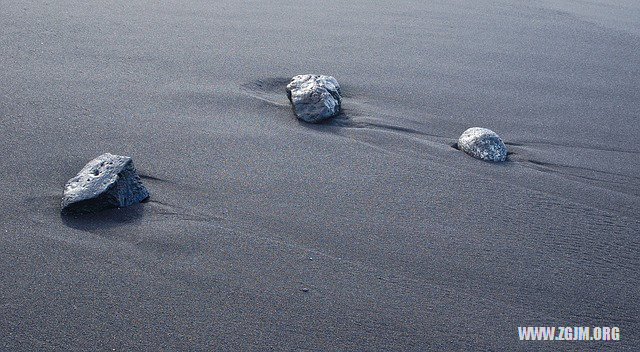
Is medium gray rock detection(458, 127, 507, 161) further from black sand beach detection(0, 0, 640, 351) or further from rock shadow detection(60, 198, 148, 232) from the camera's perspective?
rock shadow detection(60, 198, 148, 232)

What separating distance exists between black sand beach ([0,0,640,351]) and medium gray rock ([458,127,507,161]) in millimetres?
61

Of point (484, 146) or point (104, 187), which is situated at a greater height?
point (484, 146)

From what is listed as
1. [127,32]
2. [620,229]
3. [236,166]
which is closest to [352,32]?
[127,32]

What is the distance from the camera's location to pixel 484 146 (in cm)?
258

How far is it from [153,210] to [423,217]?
3.11 ft

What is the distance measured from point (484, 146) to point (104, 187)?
1576 mm

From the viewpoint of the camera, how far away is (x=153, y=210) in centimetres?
198

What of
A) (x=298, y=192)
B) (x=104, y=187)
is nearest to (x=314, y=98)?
(x=298, y=192)

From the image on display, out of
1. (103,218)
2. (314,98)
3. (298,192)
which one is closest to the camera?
(103,218)

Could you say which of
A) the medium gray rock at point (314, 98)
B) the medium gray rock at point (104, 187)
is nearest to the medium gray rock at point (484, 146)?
the medium gray rock at point (314, 98)

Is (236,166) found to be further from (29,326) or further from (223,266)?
(29,326)

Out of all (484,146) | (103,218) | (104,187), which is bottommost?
(103,218)

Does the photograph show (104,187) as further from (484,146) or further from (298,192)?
(484,146)

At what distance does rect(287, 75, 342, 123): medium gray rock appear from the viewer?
8.83 ft
